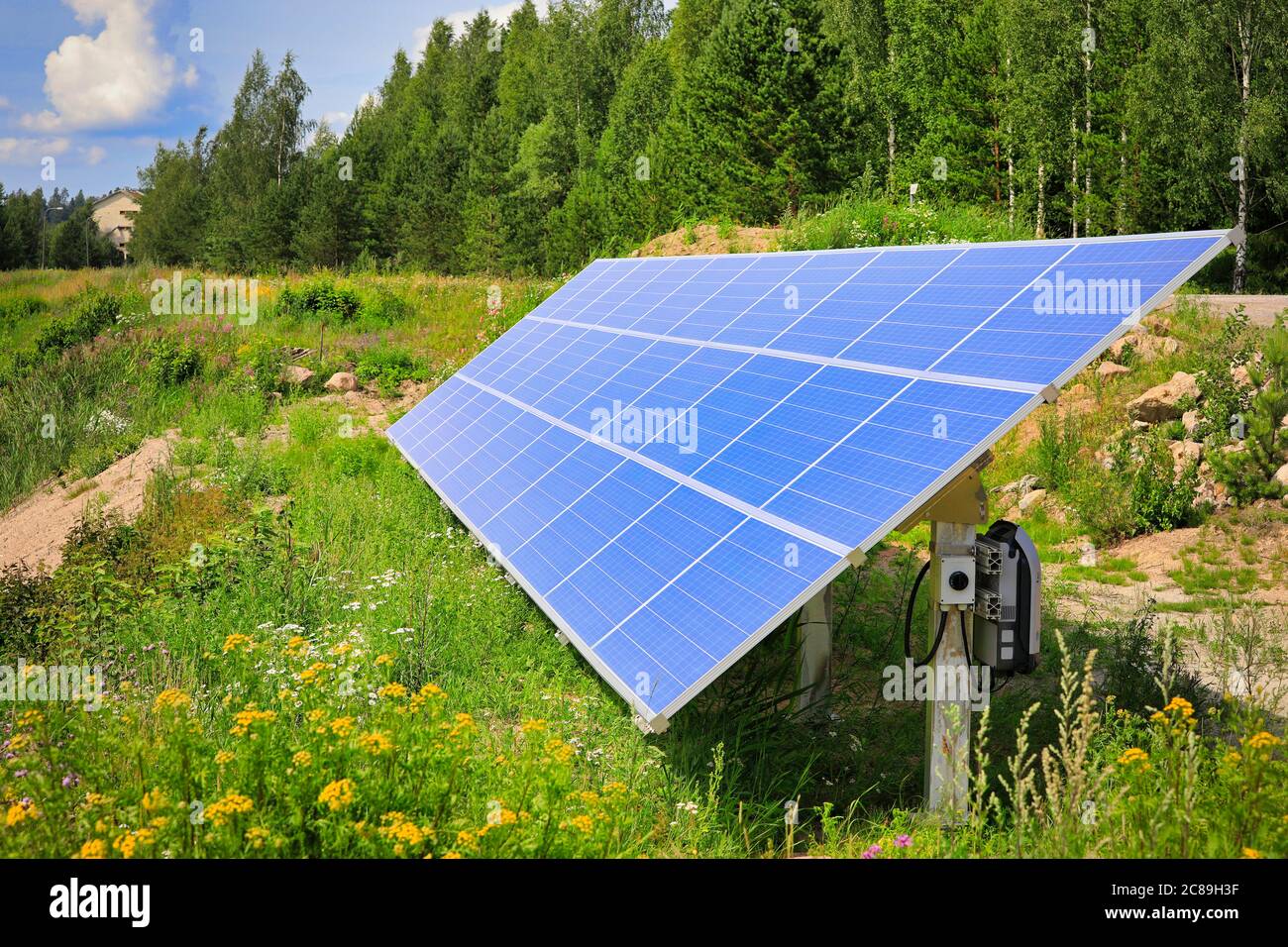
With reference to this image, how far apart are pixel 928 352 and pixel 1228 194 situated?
34.7 m

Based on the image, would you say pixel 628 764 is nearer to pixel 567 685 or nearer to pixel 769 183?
pixel 567 685

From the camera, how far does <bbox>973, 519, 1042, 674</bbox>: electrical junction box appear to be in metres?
6.30

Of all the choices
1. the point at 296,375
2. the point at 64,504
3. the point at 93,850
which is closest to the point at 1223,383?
the point at 93,850

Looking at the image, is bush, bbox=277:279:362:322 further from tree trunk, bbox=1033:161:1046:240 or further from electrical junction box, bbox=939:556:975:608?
tree trunk, bbox=1033:161:1046:240

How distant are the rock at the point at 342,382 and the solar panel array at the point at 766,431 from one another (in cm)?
1010

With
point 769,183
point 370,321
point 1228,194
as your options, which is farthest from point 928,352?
point 1228,194

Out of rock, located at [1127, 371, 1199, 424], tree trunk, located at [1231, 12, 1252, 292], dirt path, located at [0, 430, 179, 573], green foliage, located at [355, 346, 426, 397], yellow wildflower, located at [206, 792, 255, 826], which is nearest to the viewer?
yellow wildflower, located at [206, 792, 255, 826]

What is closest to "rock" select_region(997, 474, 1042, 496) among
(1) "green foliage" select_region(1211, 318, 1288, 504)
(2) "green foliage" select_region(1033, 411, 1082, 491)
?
(2) "green foliage" select_region(1033, 411, 1082, 491)

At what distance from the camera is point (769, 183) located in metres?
35.8

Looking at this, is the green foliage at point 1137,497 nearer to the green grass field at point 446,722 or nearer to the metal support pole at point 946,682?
the green grass field at point 446,722

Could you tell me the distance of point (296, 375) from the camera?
20.2m

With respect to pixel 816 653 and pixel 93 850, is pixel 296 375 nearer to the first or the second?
pixel 816 653

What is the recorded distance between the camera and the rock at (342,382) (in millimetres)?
20156

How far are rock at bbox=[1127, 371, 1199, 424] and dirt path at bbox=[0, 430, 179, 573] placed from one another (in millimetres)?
13734
